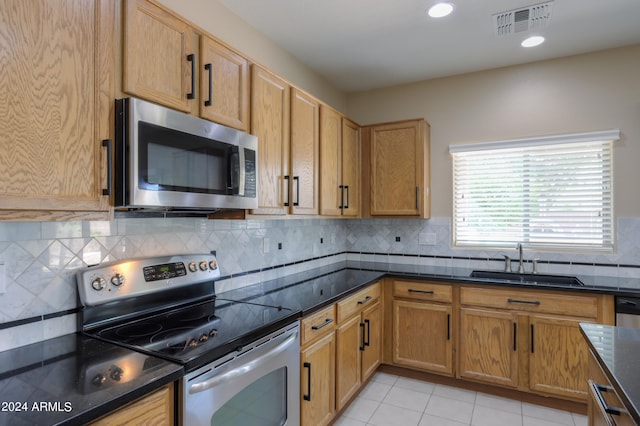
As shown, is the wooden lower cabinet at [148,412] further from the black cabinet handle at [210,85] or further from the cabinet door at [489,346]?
the cabinet door at [489,346]

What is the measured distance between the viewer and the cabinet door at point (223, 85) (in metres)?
1.72

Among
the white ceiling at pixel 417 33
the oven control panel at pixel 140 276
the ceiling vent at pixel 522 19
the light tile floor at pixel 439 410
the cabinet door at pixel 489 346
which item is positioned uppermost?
the white ceiling at pixel 417 33

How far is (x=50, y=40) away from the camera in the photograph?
45.0 inches

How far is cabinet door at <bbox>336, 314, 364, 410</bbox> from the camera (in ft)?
7.61

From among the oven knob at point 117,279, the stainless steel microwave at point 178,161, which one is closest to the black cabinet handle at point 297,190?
the stainless steel microwave at point 178,161

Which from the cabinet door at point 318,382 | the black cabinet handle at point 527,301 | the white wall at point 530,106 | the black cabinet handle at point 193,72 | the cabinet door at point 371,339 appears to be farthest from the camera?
the white wall at point 530,106

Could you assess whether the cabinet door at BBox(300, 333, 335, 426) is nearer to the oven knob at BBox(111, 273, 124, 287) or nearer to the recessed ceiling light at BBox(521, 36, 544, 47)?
the oven knob at BBox(111, 273, 124, 287)

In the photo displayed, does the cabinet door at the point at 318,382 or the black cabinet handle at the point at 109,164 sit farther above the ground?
the black cabinet handle at the point at 109,164

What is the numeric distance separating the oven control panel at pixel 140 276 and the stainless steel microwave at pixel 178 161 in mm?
358

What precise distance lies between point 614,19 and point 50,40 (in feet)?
10.5

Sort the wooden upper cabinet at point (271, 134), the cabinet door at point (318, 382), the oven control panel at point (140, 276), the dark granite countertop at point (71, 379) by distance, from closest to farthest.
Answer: the dark granite countertop at point (71, 379)
the oven control panel at point (140, 276)
the cabinet door at point (318, 382)
the wooden upper cabinet at point (271, 134)

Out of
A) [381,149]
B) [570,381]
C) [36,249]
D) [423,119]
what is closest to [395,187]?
[381,149]

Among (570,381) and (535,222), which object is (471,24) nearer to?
(535,222)

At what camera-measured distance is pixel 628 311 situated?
236 centimetres
